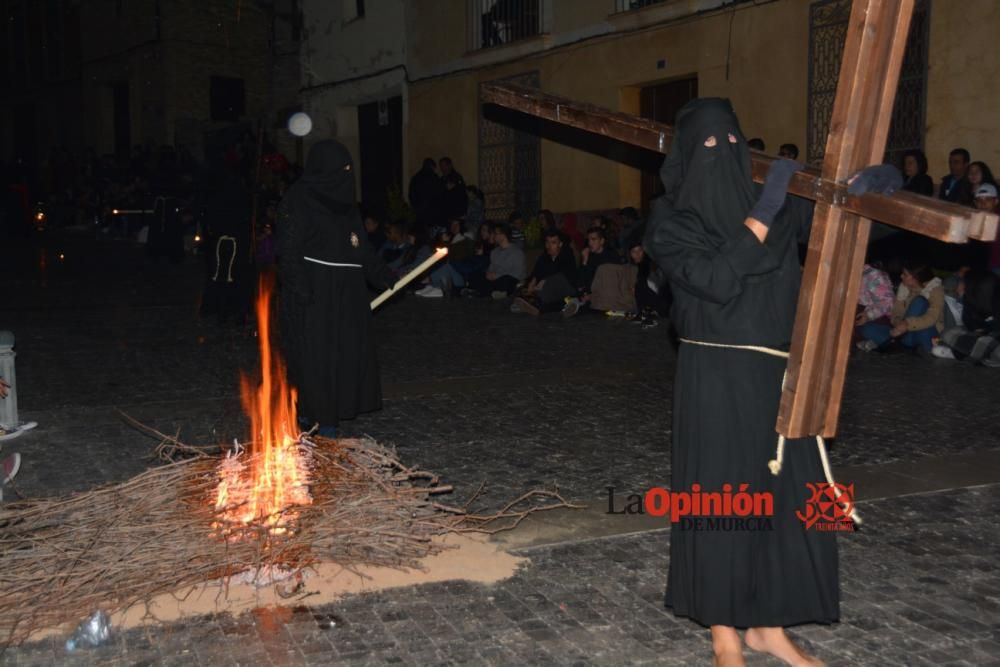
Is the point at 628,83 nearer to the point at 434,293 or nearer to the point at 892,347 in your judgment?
the point at 434,293

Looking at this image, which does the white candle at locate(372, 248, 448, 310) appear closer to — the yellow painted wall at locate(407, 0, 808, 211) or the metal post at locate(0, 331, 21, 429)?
the metal post at locate(0, 331, 21, 429)

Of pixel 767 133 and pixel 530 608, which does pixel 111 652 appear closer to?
pixel 530 608

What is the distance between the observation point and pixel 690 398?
3.88 metres

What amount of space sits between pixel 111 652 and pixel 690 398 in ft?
7.61

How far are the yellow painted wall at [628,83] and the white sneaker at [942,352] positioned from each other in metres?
4.60

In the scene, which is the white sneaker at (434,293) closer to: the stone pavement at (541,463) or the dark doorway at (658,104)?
the stone pavement at (541,463)

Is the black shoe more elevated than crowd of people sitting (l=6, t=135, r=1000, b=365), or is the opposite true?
crowd of people sitting (l=6, t=135, r=1000, b=365)

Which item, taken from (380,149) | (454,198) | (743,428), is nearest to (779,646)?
(743,428)

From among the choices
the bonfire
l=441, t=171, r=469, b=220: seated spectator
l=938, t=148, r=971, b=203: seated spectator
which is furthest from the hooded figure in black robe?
l=441, t=171, r=469, b=220: seated spectator

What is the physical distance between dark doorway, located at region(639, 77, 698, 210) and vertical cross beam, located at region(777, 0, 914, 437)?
44.7 feet

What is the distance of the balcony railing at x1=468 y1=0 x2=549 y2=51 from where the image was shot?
779 inches

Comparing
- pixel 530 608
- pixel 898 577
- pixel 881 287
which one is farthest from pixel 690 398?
pixel 881 287

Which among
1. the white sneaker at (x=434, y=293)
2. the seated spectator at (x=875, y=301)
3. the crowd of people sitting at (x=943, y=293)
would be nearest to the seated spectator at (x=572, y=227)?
the white sneaker at (x=434, y=293)

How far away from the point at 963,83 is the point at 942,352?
3.73m
